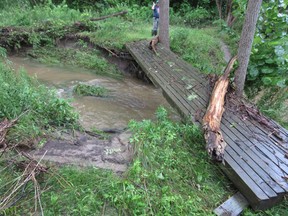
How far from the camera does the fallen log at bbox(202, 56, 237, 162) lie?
377cm

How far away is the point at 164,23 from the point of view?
32.0ft

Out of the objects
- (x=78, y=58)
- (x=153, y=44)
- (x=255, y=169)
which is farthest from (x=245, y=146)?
(x=78, y=58)

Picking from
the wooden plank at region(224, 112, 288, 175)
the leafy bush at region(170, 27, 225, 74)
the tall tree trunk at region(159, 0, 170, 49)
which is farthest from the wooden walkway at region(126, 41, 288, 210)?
the tall tree trunk at region(159, 0, 170, 49)

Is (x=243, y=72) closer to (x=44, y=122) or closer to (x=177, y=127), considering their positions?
(x=177, y=127)

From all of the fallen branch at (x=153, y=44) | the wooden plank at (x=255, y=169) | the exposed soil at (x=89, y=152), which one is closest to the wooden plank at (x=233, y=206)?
the wooden plank at (x=255, y=169)

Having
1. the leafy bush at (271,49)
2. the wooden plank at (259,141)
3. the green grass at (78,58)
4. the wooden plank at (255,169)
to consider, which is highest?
the leafy bush at (271,49)

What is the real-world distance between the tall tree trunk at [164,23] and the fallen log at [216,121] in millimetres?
4242

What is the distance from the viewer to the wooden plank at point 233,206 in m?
3.19

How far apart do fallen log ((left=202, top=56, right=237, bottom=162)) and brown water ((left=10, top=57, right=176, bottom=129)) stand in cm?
164

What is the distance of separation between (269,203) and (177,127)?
178 centimetres

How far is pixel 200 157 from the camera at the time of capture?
3.95m

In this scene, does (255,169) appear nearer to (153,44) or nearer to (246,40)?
(246,40)

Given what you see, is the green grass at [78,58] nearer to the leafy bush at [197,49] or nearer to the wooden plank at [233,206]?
the leafy bush at [197,49]

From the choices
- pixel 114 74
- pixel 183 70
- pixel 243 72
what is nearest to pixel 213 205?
pixel 243 72
